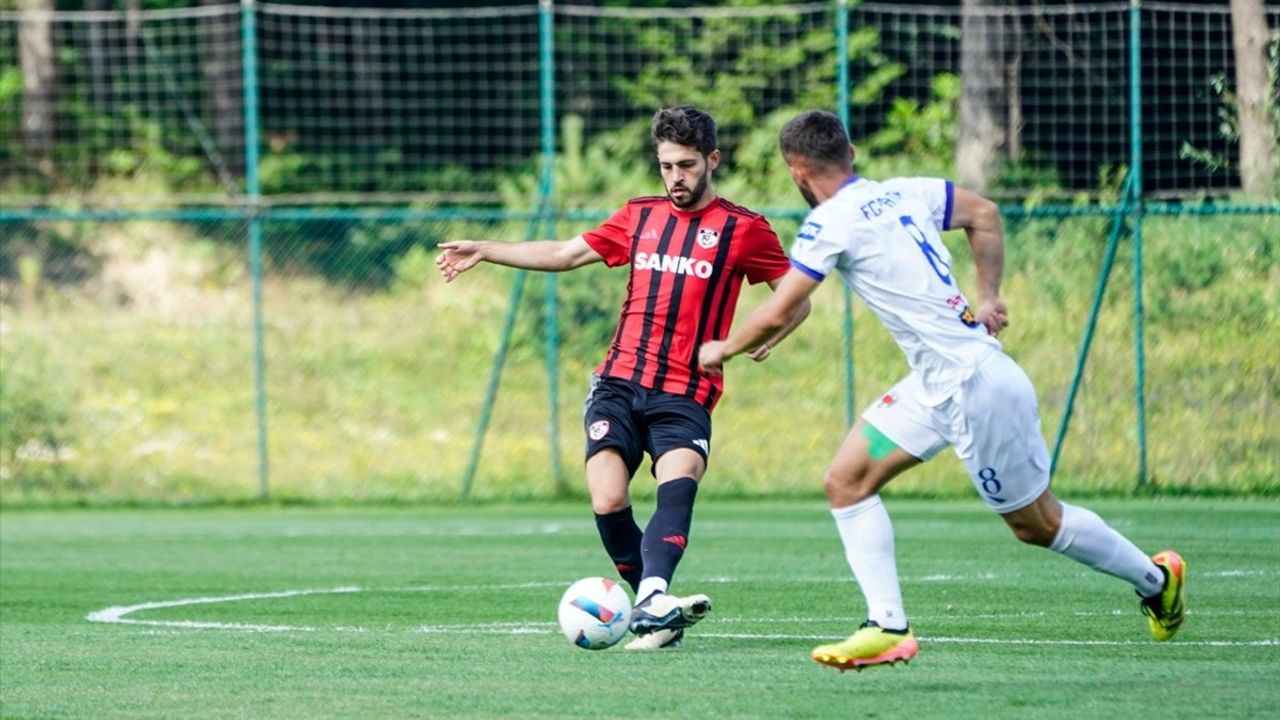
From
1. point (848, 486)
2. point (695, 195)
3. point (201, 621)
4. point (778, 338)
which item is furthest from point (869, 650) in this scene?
point (201, 621)

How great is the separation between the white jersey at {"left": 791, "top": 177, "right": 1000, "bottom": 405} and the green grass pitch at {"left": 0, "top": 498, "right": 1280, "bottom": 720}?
3.47 feet

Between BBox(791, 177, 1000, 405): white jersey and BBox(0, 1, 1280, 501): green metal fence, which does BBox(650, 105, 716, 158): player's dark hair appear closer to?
BBox(791, 177, 1000, 405): white jersey

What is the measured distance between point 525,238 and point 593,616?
10506 mm

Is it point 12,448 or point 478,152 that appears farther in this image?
point 478,152

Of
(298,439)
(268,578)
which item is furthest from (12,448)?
(268,578)

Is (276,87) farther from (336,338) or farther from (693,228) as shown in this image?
(693,228)

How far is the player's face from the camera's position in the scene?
305 inches

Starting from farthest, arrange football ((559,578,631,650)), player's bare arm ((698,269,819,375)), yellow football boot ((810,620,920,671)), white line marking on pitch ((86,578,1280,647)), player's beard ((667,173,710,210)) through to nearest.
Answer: player's beard ((667,173,710,210))
white line marking on pitch ((86,578,1280,647))
football ((559,578,631,650))
player's bare arm ((698,269,819,375))
yellow football boot ((810,620,920,671))

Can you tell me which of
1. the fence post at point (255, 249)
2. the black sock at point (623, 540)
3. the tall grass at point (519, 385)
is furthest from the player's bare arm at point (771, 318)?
the fence post at point (255, 249)

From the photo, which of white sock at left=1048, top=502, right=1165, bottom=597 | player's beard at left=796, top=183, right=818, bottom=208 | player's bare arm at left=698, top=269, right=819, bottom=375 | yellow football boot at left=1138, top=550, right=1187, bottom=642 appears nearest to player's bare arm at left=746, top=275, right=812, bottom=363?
player's bare arm at left=698, top=269, right=819, bottom=375

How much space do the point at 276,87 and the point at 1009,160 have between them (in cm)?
1126

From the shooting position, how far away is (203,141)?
25.9 meters

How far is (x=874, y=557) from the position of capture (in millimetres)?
6781

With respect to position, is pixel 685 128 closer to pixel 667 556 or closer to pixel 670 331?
pixel 670 331
